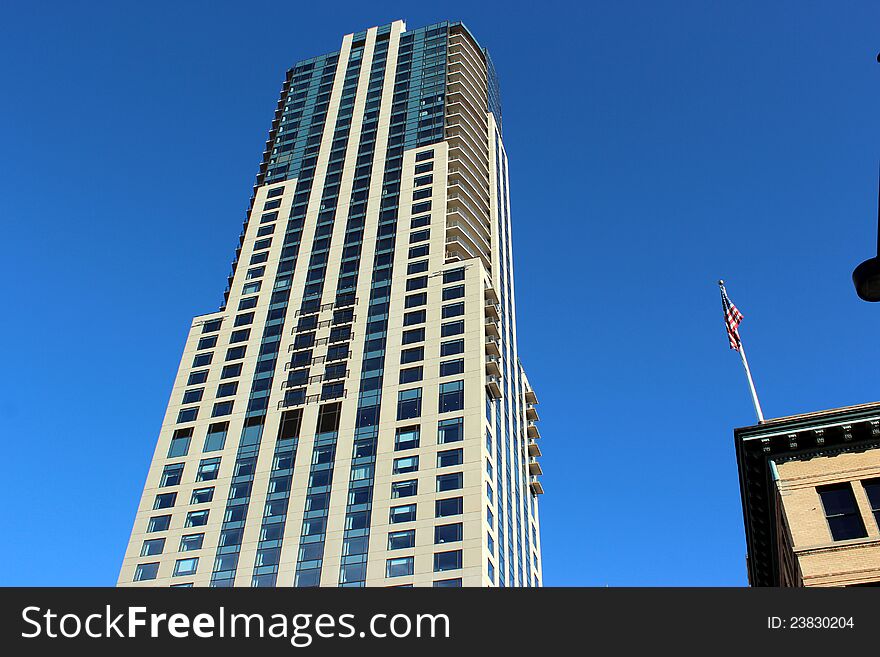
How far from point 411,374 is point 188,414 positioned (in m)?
23.1

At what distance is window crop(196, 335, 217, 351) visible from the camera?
338ft

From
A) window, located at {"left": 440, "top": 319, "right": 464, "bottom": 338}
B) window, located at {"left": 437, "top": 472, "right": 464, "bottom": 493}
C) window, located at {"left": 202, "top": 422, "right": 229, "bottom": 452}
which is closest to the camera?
window, located at {"left": 437, "top": 472, "right": 464, "bottom": 493}

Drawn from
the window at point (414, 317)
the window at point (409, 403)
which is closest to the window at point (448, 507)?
the window at point (409, 403)

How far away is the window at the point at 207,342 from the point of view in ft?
338

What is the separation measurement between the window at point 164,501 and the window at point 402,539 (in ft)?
73.3

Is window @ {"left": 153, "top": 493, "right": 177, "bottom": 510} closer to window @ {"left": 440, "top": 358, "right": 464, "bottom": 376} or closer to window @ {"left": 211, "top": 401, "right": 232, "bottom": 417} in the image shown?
window @ {"left": 211, "top": 401, "right": 232, "bottom": 417}

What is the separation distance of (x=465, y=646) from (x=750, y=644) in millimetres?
7712

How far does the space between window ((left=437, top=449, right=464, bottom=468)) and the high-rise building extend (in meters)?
0.20

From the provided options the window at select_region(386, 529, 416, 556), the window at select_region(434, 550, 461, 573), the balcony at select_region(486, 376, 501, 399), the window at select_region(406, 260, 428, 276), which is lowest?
the window at select_region(434, 550, 461, 573)

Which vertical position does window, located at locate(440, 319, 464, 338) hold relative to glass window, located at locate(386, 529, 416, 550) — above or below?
above

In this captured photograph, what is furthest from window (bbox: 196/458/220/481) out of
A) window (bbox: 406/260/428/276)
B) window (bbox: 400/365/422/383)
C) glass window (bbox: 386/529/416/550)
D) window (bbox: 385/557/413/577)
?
window (bbox: 406/260/428/276)

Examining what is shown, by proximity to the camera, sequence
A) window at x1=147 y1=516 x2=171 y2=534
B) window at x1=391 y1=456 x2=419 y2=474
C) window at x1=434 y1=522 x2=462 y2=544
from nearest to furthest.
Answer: window at x1=434 y1=522 x2=462 y2=544, window at x1=391 y1=456 x2=419 y2=474, window at x1=147 y1=516 x2=171 y2=534

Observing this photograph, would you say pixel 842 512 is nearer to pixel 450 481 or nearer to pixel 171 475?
pixel 450 481

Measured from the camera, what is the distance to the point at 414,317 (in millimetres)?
97000
